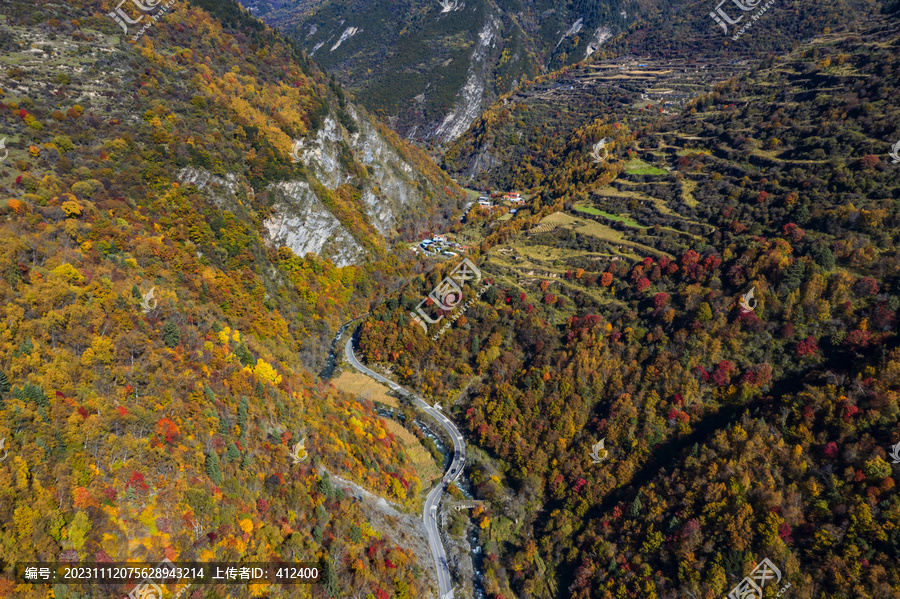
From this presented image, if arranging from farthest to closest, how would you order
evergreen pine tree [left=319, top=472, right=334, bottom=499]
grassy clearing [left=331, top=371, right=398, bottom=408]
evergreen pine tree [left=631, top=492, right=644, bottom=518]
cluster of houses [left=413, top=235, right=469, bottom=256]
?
cluster of houses [left=413, top=235, right=469, bottom=256] → grassy clearing [left=331, top=371, right=398, bottom=408] → evergreen pine tree [left=631, top=492, right=644, bottom=518] → evergreen pine tree [left=319, top=472, right=334, bottom=499]

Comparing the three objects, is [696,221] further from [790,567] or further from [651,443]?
[790,567]

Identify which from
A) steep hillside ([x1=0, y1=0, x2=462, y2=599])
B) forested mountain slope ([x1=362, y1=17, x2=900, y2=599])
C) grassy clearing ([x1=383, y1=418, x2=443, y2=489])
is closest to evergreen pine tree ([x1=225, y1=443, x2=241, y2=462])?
steep hillside ([x1=0, y1=0, x2=462, y2=599])

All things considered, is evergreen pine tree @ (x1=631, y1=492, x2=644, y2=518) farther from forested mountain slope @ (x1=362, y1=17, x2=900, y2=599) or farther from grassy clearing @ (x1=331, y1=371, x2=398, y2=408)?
grassy clearing @ (x1=331, y1=371, x2=398, y2=408)

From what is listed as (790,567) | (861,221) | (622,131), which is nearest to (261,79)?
(622,131)

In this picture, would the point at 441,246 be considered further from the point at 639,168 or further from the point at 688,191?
the point at 688,191

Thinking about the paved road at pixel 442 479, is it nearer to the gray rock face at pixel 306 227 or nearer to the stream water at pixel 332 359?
the stream water at pixel 332 359
